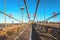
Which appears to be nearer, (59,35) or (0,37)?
(59,35)

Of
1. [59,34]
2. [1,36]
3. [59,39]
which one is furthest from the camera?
[1,36]

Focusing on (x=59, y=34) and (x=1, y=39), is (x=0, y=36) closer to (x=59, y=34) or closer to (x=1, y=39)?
(x=1, y=39)

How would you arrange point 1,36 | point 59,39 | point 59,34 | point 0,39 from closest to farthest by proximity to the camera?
point 59,39, point 59,34, point 0,39, point 1,36

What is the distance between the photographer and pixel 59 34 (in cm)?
831

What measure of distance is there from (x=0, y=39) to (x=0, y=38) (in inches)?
7.0

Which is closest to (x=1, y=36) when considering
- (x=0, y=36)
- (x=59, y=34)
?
(x=0, y=36)

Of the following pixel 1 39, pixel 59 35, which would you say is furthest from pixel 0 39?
pixel 59 35

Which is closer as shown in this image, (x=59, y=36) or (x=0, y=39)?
(x=59, y=36)

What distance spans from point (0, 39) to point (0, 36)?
0.38m

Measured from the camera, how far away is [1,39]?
30.5 feet

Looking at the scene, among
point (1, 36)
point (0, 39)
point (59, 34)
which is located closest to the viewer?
point (59, 34)

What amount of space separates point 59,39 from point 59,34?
1.92ft

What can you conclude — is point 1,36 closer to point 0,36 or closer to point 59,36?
point 0,36

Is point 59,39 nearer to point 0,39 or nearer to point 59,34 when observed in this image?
point 59,34
